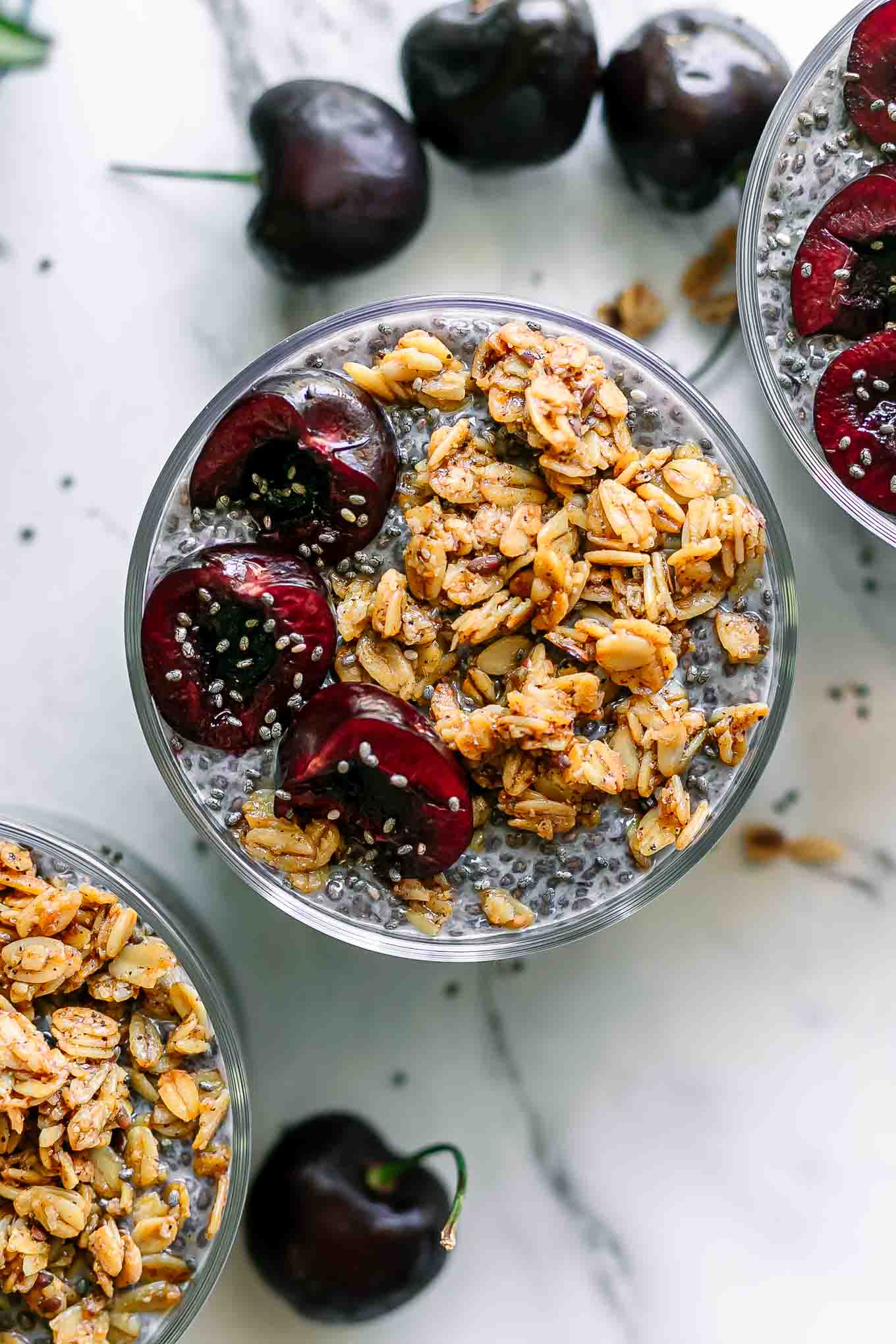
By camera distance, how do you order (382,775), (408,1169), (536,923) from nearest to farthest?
(382,775), (536,923), (408,1169)

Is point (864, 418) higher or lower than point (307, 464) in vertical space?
higher

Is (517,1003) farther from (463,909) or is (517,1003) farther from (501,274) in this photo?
(501,274)

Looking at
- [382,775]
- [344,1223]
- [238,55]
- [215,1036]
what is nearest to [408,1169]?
[344,1223]

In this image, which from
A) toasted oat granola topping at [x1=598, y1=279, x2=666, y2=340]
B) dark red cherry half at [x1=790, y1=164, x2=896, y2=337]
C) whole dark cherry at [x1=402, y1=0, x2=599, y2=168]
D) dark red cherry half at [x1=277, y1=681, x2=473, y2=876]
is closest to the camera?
dark red cherry half at [x1=277, y1=681, x2=473, y2=876]

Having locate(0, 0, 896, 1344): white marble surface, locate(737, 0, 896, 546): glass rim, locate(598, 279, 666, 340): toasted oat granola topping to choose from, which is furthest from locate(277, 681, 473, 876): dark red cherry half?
locate(598, 279, 666, 340): toasted oat granola topping

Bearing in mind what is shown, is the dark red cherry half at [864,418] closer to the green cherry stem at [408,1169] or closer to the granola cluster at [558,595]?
the granola cluster at [558,595]

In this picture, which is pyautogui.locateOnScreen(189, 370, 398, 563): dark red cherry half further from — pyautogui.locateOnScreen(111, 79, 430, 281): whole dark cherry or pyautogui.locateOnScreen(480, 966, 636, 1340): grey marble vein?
Answer: pyautogui.locateOnScreen(480, 966, 636, 1340): grey marble vein

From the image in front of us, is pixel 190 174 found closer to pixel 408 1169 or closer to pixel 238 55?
pixel 238 55

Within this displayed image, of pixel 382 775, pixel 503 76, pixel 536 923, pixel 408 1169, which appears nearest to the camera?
pixel 382 775
